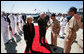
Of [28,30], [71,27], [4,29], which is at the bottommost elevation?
[4,29]

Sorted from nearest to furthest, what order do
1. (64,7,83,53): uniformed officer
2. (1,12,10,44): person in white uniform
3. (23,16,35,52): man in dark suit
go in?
(64,7,83,53): uniformed officer, (23,16,35,52): man in dark suit, (1,12,10,44): person in white uniform

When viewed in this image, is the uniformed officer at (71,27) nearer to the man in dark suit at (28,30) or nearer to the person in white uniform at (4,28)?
the man in dark suit at (28,30)

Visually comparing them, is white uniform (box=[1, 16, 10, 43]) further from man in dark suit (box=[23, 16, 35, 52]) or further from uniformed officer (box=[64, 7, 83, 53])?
uniformed officer (box=[64, 7, 83, 53])

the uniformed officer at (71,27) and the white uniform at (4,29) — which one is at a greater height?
the uniformed officer at (71,27)

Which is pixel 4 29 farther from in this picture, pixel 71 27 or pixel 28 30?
pixel 71 27

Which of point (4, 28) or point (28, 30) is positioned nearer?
point (28, 30)

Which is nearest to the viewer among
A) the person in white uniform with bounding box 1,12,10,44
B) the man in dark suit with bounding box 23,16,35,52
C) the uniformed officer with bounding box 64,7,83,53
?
the uniformed officer with bounding box 64,7,83,53

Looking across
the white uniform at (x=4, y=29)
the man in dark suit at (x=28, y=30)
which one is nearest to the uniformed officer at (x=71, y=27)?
the man in dark suit at (x=28, y=30)

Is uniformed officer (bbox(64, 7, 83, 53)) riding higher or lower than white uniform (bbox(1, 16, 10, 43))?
higher

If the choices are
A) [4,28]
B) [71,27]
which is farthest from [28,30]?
[4,28]

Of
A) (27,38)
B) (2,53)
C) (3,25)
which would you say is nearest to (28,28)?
(27,38)

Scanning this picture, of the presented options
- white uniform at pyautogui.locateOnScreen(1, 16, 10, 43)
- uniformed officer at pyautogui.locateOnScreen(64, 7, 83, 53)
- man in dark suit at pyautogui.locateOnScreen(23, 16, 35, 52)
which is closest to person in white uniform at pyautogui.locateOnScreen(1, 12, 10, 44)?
white uniform at pyautogui.locateOnScreen(1, 16, 10, 43)

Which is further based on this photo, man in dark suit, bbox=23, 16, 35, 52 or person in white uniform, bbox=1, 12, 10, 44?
person in white uniform, bbox=1, 12, 10, 44

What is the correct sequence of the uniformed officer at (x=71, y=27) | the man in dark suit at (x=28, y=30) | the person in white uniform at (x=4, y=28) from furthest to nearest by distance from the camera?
the person in white uniform at (x=4, y=28)
the man in dark suit at (x=28, y=30)
the uniformed officer at (x=71, y=27)
